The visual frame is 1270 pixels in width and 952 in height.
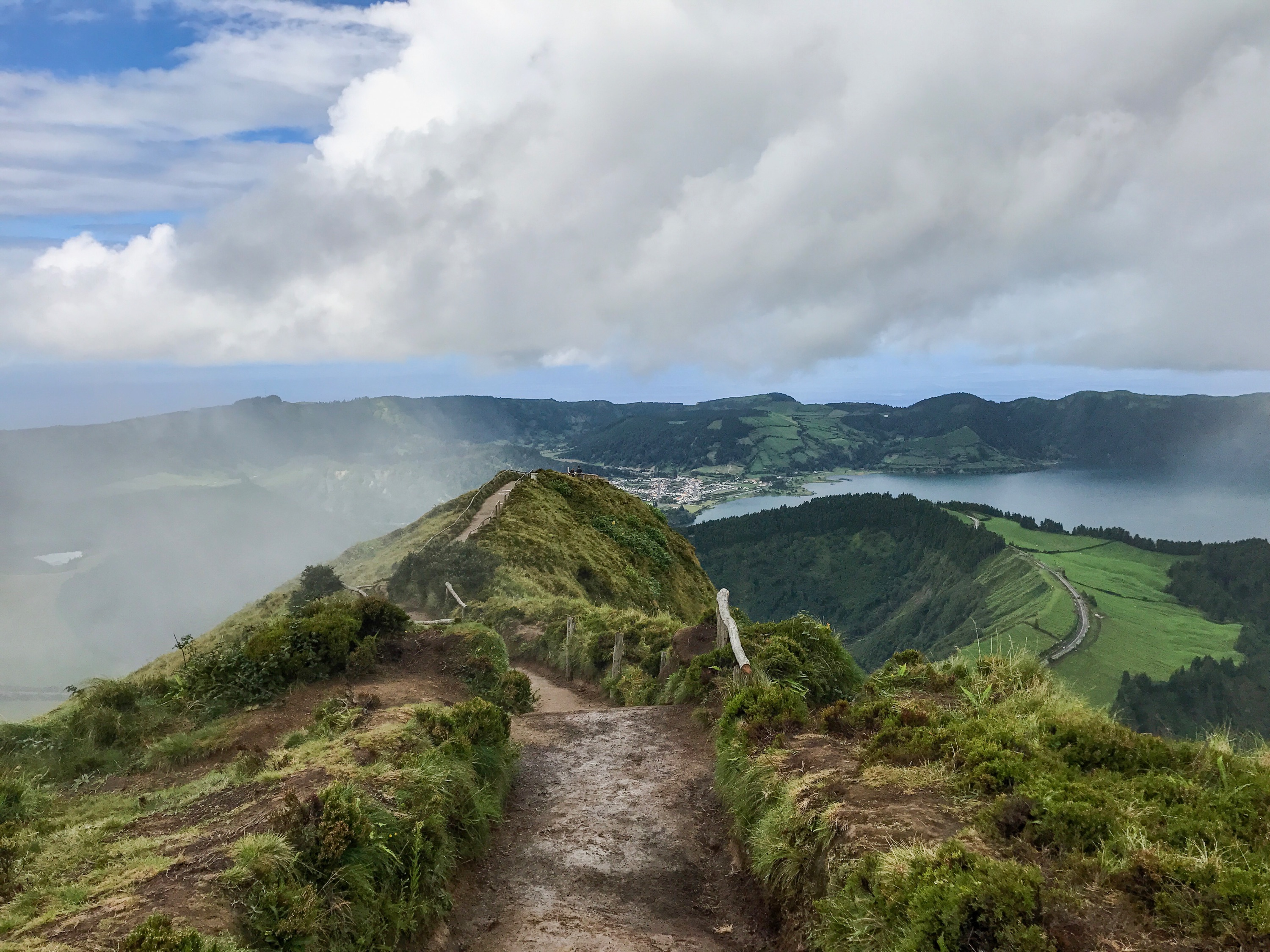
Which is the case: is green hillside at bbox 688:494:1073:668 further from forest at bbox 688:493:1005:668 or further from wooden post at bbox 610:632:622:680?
wooden post at bbox 610:632:622:680

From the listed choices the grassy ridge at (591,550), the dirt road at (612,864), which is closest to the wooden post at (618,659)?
the dirt road at (612,864)

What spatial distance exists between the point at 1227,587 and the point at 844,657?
401 ft

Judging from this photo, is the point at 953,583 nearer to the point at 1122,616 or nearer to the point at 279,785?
the point at 1122,616

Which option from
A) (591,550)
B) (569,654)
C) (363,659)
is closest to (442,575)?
(569,654)

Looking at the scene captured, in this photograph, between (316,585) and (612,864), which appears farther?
(316,585)

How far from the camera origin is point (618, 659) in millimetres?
16922

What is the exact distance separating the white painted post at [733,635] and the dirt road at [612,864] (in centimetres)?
135

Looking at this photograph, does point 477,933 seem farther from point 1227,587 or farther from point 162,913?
point 1227,587

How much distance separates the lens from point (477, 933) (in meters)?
6.12

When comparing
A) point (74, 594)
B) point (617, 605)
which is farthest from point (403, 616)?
point (74, 594)

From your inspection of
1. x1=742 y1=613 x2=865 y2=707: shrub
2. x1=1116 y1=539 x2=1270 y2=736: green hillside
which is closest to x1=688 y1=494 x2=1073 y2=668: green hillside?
x1=1116 y1=539 x2=1270 y2=736: green hillside

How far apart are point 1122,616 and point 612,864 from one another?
96396 millimetres

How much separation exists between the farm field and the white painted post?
46425 mm

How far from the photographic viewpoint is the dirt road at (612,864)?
6.06m
